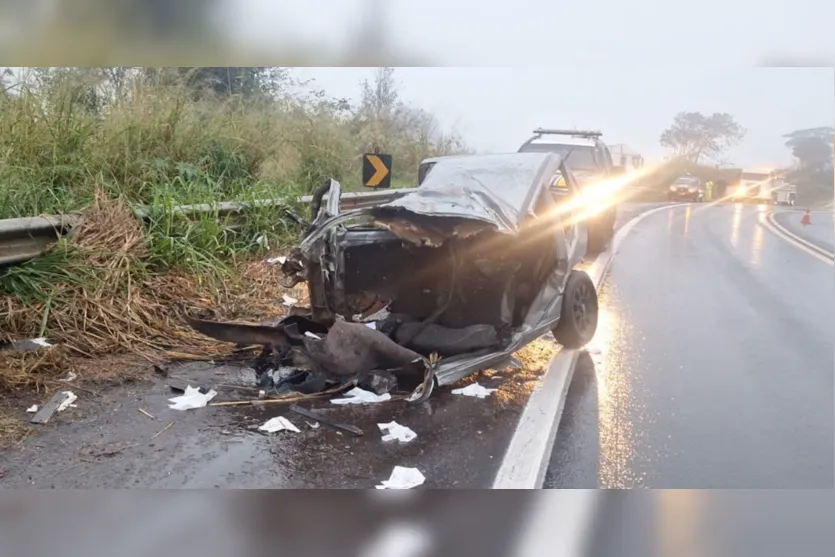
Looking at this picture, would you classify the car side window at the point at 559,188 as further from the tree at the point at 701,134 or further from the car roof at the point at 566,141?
the tree at the point at 701,134

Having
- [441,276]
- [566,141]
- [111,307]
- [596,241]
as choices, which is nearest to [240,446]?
[111,307]

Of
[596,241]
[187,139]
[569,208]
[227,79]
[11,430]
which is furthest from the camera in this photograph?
[596,241]

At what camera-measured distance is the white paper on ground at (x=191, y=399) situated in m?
2.95

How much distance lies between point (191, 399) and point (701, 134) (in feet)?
7.83

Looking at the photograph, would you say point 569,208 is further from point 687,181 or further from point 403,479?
point 403,479

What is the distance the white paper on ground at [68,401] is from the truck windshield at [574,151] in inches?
88.2

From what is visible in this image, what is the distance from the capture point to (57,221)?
9.90 feet

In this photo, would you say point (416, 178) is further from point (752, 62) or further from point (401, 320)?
point (752, 62)

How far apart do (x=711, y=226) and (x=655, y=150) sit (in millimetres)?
735

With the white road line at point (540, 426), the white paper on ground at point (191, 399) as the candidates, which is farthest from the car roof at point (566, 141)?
the white paper on ground at point (191, 399)

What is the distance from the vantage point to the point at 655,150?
2639mm

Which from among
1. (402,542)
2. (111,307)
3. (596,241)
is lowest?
(402,542)

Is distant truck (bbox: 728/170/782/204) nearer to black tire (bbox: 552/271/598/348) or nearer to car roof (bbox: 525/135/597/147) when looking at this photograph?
car roof (bbox: 525/135/597/147)

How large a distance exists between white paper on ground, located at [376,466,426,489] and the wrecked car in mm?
609
